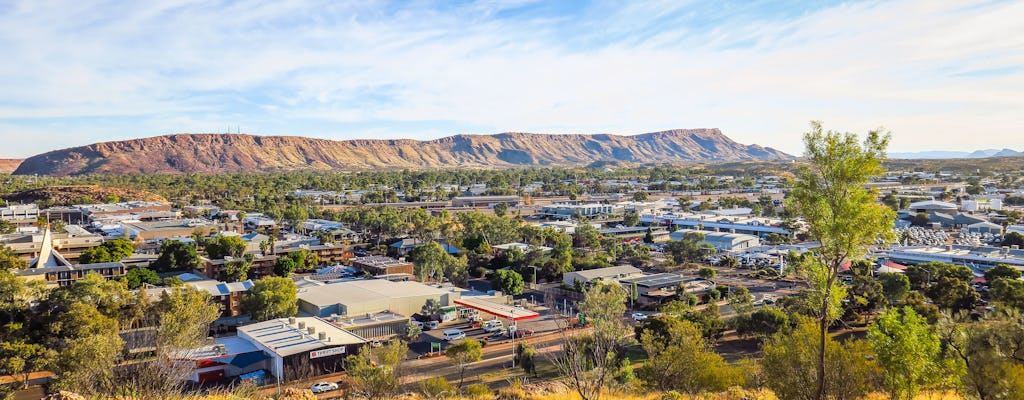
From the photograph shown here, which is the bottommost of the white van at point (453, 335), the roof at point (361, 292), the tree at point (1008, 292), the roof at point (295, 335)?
the white van at point (453, 335)

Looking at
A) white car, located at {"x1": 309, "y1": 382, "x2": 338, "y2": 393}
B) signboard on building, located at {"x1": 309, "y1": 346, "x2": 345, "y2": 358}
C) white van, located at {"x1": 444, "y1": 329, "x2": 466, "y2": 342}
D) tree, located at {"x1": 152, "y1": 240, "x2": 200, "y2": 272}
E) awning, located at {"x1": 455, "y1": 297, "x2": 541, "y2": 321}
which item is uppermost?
tree, located at {"x1": 152, "y1": 240, "x2": 200, "y2": 272}

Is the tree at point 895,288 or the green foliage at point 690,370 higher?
the green foliage at point 690,370

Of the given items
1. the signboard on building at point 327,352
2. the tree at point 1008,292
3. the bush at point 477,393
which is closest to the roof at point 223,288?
the signboard on building at point 327,352

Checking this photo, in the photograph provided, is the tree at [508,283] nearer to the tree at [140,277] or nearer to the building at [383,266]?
the building at [383,266]

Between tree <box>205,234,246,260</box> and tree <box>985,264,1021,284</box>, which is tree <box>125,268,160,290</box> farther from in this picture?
tree <box>985,264,1021,284</box>

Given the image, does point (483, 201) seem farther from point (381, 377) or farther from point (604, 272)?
point (381, 377)

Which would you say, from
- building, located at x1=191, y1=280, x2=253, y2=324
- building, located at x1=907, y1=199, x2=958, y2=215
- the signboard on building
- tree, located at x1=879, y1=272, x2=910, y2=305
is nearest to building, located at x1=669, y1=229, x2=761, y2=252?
tree, located at x1=879, y1=272, x2=910, y2=305
